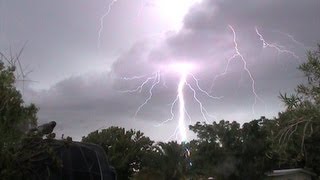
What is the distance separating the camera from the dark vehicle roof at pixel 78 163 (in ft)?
21.6

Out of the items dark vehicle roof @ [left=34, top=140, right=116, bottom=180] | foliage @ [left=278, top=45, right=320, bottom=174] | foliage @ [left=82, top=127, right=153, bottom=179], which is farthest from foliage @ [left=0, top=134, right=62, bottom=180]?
foliage @ [left=82, top=127, right=153, bottom=179]

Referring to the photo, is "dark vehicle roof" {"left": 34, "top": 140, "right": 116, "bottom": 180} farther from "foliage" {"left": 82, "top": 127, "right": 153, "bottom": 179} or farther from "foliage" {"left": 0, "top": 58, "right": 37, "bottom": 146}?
"foliage" {"left": 82, "top": 127, "right": 153, "bottom": 179}

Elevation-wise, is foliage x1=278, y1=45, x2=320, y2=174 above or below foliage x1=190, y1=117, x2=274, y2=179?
below

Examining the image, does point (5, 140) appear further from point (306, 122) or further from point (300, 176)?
point (300, 176)

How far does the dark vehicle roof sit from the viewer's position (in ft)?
21.6

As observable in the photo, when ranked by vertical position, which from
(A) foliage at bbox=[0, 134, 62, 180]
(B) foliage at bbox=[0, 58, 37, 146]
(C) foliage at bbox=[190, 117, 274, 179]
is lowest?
(A) foliage at bbox=[0, 134, 62, 180]

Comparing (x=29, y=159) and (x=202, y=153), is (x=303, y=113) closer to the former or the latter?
(x=29, y=159)

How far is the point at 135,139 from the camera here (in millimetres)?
42156

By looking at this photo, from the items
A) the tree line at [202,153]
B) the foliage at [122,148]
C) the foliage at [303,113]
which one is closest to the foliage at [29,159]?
the foliage at [303,113]

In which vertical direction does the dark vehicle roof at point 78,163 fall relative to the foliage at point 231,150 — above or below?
below

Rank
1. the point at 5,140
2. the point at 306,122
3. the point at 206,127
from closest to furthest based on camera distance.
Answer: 1. the point at 5,140
2. the point at 306,122
3. the point at 206,127

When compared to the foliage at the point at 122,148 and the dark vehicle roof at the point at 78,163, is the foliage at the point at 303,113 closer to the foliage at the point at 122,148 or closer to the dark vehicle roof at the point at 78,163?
the dark vehicle roof at the point at 78,163

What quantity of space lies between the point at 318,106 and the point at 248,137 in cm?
3024

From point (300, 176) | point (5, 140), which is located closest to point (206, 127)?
point (300, 176)
